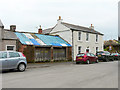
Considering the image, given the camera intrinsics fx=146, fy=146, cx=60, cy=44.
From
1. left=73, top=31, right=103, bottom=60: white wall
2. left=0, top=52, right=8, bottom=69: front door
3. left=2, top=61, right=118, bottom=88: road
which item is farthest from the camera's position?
left=73, top=31, right=103, bottom=60: white wall

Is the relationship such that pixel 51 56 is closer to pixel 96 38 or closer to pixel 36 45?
pixel 36 45

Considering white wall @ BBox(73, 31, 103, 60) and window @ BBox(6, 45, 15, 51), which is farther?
white wall @ BBox(73, 31, 103, 60)

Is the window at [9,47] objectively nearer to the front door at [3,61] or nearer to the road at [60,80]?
the front door at [3,61]

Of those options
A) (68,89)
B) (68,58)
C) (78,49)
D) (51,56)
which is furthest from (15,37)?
(68,89)

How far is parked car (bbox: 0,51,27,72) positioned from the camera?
34.4 feet

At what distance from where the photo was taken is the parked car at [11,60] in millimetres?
10492

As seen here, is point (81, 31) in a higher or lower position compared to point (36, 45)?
higher

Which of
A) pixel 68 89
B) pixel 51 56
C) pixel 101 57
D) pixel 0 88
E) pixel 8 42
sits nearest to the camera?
pixel 68 89

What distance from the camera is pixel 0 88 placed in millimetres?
6102

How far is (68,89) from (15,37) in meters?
13.7

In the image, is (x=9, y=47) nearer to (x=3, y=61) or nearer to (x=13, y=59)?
(x=13, y=59)

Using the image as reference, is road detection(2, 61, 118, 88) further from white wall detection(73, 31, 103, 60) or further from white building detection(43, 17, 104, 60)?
white wall detection(73, 31, 103, 60)

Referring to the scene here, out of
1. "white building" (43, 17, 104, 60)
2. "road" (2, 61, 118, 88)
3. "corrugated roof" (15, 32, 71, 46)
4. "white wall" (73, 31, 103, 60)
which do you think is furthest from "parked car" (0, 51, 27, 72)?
"white wall" (73, 31, 103, 60)

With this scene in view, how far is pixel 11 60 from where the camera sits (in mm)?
10844
